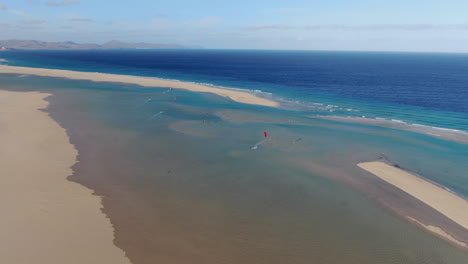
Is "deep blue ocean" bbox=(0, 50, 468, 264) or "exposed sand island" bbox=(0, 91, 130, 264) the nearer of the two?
"exposed sand island" bbox=(0, 91, 130, 264)

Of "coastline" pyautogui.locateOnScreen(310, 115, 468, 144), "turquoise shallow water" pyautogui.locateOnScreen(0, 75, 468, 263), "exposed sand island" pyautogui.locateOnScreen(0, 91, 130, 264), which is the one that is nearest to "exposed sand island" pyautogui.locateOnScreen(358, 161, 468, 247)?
"turquoise shallow water" pyautogui.locateOnScreen(0, 75, 468, 263)

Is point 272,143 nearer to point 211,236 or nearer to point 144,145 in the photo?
point 144,145

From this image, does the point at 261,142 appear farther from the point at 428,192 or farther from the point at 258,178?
the point at 428,192

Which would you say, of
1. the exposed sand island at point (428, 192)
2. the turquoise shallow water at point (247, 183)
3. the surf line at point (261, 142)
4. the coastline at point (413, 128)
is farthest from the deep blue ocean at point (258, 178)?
the exposed sand island at point (428, 192)

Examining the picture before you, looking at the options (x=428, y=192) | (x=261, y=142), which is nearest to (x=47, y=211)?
(x=261, y=142)

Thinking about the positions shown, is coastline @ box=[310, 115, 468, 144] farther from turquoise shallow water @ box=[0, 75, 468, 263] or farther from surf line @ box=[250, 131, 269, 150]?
surf line @ box=[250, 131, 269, 150]

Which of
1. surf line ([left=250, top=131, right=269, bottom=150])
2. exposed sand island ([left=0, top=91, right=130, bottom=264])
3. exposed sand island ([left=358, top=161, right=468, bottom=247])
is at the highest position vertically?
surf line ([left=250, top=131, right=269, bottom=150])

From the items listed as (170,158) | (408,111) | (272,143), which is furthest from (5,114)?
(408,111)
